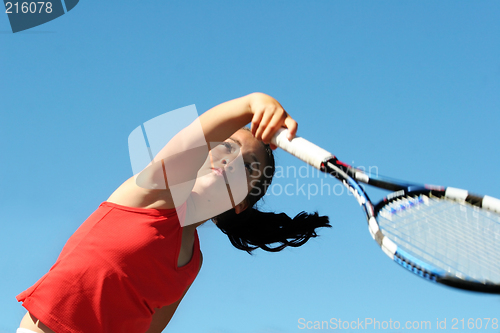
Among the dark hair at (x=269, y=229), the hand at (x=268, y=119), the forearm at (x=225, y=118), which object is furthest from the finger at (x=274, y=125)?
the dark hair at (x=269, y=229)

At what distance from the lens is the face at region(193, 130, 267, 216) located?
3.26 meters

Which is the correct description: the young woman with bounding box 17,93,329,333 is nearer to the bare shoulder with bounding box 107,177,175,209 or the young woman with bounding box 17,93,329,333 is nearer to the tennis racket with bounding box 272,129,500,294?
the bare shoulder with bounding box 107,177,175,209

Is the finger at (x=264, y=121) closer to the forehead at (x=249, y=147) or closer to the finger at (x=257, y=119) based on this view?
the finger at (x=257, y=119)

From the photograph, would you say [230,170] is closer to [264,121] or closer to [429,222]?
[264,121]

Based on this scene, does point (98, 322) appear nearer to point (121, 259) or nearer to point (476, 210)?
point (121, 259)

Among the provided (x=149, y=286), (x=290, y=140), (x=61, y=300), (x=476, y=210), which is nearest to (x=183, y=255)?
(x=149, y=286)

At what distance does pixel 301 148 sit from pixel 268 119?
26 centimetres

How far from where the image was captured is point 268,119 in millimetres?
2539

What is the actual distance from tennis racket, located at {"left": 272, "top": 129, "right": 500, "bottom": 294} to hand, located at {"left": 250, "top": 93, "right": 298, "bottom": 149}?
59 millimetres

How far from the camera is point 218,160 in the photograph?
10.7ft

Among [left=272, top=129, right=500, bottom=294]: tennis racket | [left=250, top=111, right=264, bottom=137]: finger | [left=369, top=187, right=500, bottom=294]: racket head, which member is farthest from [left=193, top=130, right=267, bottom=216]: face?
[left=369, top=187, right=500, bottom=294]: racket head

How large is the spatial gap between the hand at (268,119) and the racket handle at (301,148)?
0.04 m

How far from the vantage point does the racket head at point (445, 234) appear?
207 centimetres

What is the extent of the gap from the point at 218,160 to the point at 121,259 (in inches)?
39.2
